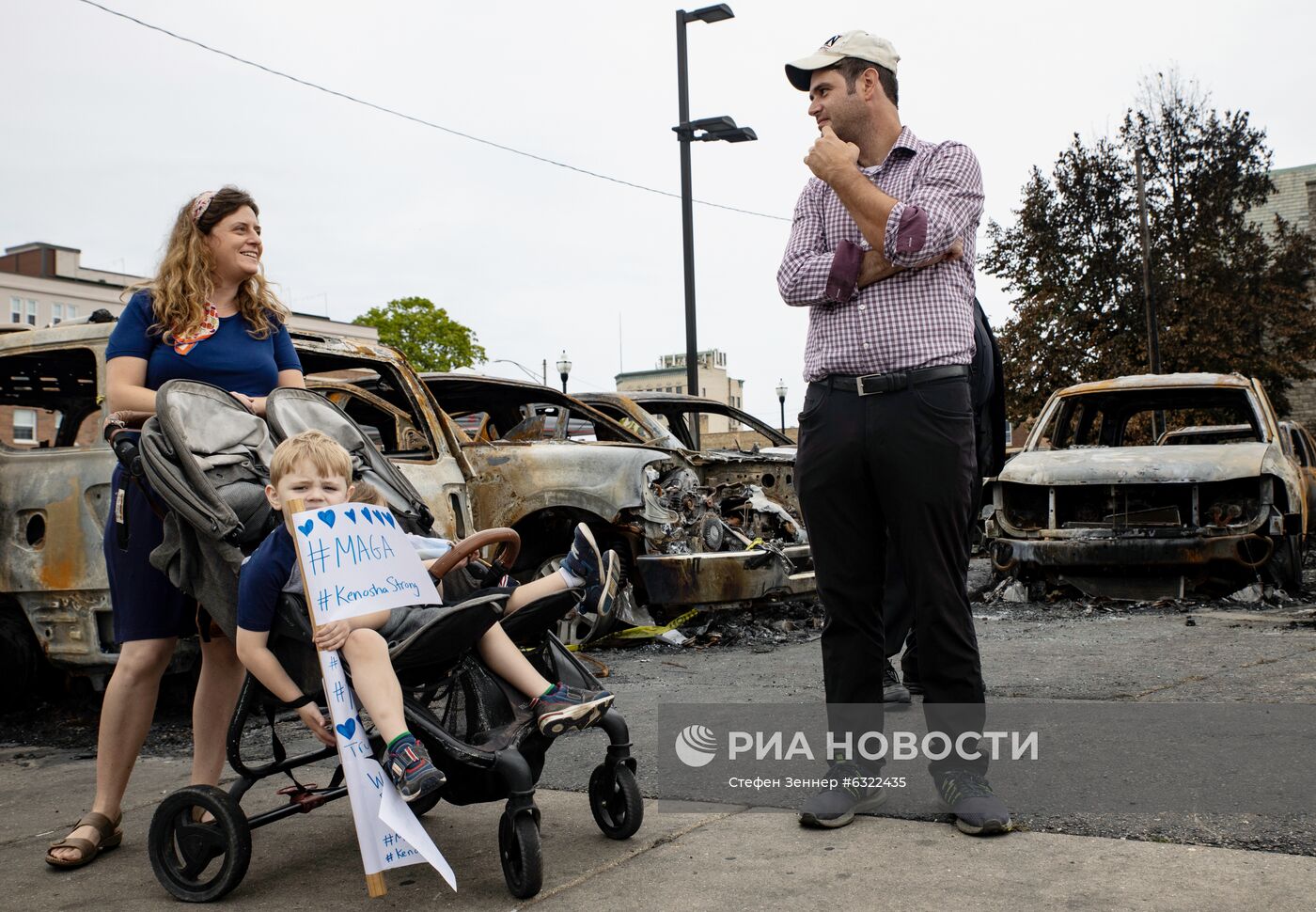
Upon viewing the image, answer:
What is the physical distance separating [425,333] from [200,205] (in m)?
49.6

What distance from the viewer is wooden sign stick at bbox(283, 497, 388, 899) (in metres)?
2.71

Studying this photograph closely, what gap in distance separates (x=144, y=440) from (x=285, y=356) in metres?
0.71

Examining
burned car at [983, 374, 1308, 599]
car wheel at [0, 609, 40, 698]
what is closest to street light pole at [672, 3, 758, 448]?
burned car at [983, 374, 1308, 599]

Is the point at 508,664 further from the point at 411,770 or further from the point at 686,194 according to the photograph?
the point at 686,194

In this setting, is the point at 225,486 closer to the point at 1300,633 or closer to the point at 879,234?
the point at 879,234

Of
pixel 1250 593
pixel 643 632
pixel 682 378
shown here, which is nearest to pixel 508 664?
pixel 643 632

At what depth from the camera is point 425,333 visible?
5228cm

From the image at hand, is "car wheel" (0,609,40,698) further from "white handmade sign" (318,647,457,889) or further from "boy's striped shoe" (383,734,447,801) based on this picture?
"boy's striped shoe" (383,734,447,801)

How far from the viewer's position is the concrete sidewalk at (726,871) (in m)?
2.57

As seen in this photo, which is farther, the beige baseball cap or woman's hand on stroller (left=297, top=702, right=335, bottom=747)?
the beige baseball cap

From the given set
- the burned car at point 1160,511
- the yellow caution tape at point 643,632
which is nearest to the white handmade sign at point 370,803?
the yellow caution tape at point 643,632

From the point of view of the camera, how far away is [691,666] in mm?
6633

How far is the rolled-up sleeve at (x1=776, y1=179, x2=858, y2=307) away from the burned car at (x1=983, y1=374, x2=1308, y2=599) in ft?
19.0

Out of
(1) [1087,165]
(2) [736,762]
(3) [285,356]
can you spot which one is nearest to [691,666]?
(2) [736,762]
